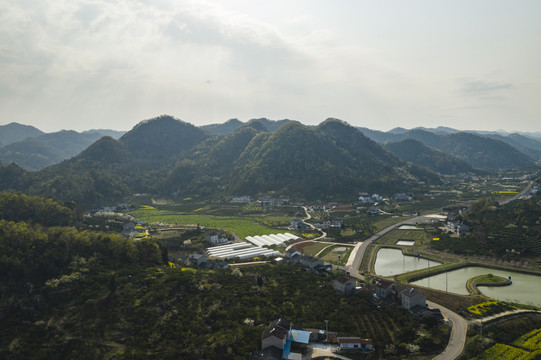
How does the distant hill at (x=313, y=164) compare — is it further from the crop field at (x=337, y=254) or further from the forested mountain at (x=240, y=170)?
the crop field at (x=337, y=254)

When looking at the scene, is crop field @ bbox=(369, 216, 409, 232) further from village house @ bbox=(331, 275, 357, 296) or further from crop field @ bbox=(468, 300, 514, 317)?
crop field @ bbox=(468, 300, 514, 317)

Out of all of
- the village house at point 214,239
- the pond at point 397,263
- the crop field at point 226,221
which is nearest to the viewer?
the pond at point 397,263

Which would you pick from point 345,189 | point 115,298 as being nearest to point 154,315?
point 115,298

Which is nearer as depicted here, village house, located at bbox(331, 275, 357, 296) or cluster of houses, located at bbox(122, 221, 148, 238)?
village house, located at bbox(331, 275, 357, 296)

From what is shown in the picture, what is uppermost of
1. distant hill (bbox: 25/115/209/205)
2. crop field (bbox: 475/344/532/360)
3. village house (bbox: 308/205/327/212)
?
distant hill (bbox: 25/115/209/205)

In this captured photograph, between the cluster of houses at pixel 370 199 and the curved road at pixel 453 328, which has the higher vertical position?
the cluster of houses at pixel 370 199

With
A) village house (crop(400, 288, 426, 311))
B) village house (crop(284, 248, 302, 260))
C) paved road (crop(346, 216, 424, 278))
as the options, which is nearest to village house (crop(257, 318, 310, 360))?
village house (crop(400, 288, 426, 311))

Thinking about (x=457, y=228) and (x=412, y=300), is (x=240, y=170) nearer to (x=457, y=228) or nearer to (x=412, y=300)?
(x=457, y=228)

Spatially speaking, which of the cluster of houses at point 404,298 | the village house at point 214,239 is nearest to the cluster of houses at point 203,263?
the village house at point 214,239
